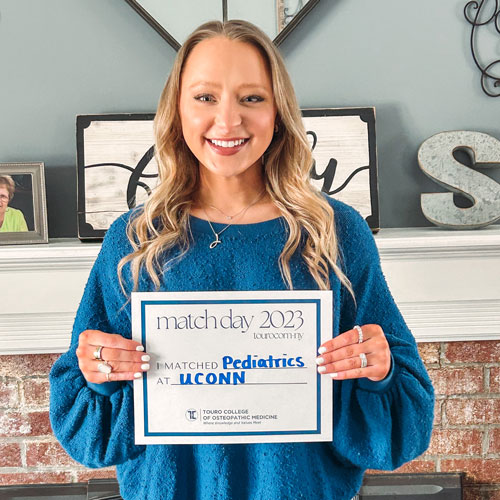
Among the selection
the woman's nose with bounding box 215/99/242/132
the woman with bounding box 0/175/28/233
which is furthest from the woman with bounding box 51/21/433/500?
the woman with bounding box 0/175/28/233

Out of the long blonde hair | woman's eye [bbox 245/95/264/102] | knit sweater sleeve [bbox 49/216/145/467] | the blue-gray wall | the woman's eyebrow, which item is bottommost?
knit sweater sleeve [bbox 49/216/145/467]

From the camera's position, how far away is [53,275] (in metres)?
1.40

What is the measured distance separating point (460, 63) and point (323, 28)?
0.37m

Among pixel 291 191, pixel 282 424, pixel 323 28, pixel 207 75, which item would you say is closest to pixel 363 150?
pixel 323 28

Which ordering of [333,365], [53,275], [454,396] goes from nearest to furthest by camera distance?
[333,365]
[53,275]
[454,396]

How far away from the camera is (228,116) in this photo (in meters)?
0.74

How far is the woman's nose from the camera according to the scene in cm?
74

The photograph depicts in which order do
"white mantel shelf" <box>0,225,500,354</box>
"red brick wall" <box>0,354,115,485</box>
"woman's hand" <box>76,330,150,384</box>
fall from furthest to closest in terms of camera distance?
"red brick wall" <box>0,354,115,485</box> < "white mantel shelf" <box>0,225,500,354</box> < "woman's hand" <box>76,330,150,384</box>

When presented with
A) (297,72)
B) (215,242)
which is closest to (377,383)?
(215,242)

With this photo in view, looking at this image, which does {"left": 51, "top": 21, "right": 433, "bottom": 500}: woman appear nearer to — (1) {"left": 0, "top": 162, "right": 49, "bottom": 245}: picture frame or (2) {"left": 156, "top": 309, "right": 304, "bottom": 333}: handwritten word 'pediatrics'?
(2) {"left": 156, "top": 309, "right": 304, "bottom": 333}: handwritten word 'pediatrics'

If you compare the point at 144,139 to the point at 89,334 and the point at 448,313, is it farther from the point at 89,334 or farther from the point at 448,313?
the point at 448,313

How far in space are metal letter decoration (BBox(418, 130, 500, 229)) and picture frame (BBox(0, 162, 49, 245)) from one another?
969 millimetres

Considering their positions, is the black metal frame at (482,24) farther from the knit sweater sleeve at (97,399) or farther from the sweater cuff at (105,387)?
the sweater cuff at (105,387)

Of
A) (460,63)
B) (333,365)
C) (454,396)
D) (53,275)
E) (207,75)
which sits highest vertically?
(460,63)
